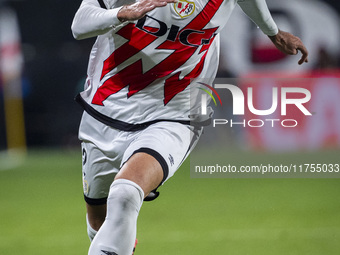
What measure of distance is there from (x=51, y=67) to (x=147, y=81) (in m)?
6.99

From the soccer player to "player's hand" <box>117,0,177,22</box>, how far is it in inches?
3.1

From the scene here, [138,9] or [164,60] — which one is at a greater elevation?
[138,9]

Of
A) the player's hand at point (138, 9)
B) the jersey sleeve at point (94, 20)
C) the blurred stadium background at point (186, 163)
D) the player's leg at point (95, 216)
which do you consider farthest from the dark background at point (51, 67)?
the player's hand at point (138, 9)

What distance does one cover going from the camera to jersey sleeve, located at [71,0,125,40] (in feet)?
9.59

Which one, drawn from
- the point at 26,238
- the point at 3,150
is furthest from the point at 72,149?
the point at 26,238

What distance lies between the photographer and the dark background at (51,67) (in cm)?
1005

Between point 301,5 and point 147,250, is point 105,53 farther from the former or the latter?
point 301,5

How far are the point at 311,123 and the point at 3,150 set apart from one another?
504cm

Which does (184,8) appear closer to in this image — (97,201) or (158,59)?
(158,59)

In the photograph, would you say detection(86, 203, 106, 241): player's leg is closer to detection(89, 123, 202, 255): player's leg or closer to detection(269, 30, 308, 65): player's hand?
detection(89, 123, 202, 255): player's leg

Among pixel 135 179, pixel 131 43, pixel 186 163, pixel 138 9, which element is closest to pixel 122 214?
pixel 135 179

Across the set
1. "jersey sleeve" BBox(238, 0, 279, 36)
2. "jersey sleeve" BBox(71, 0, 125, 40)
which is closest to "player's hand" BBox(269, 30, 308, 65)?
"jersey sleeve" BBox(238, 0, 279, 36)

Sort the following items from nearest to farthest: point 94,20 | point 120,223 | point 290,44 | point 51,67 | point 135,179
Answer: point 120,223 < point 135,179 < point 94,20 < point 290,44 < point 51,67

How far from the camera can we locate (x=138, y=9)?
2.82 meters
